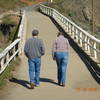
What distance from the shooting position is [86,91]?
11.0 meters

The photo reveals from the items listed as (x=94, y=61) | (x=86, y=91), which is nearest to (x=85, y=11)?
(x=94, y=61)

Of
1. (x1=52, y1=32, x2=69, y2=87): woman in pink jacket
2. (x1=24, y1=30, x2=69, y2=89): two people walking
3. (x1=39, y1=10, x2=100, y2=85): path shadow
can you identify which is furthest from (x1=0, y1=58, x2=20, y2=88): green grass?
(x1=39, y1=10, x2=100, y2=85): path shadow

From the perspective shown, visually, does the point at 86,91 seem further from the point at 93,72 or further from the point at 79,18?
the point at 79,18

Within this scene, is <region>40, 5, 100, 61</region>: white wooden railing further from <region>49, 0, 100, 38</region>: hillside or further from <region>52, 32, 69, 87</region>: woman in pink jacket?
<region>49, 0, 100, 38</region>: hillside

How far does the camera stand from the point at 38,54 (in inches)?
438

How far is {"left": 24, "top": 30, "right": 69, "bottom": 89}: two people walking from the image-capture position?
437 inches

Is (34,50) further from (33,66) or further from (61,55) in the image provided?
(61,55)

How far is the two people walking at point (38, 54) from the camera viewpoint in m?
11.1

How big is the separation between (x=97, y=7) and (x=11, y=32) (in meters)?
24.5

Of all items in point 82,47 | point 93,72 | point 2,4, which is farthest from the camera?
point 2,4

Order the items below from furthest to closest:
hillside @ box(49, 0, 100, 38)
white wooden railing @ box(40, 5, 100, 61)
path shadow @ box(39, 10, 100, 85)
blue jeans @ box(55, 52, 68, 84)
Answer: hillside @ box(49, 0, 100, 38)
white wooden railing @ box(40, 5, 100, 61)
path shadow @ box(39, 10, 100, 85)
blue jeans @ box(55, 52, 68, 84)

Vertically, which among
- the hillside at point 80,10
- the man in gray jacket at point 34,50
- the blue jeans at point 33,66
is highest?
the man in gray jacket at point 34,50

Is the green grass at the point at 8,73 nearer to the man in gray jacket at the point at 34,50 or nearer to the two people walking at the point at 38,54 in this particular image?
the two people walking at the point at 38,54

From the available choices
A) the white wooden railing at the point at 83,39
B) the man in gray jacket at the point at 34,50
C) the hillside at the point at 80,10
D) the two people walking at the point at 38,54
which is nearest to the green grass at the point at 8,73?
the two people walking at the point at 38,54
